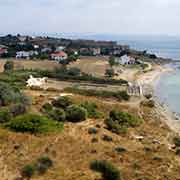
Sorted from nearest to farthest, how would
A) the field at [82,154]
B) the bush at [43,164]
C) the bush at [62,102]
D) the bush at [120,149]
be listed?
the bush at [43,164] < the field at [82,154] < the bush at [120,149] < the bush at [62,102]

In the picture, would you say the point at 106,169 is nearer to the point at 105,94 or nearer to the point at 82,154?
the point at 82,154

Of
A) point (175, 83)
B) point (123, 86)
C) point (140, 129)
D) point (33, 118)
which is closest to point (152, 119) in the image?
point (140, 129)

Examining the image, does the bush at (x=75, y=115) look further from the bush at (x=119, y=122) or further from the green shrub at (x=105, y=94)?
the green shrub at (x=105, y=94)

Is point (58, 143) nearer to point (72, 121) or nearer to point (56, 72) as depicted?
point (72, 121)

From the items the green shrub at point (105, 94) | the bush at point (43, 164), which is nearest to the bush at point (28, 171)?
the bush at point (43, 164)

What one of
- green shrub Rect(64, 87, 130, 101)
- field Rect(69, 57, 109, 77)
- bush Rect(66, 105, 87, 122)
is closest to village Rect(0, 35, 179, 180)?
A: bush Rect(66, 105, 87, 122)

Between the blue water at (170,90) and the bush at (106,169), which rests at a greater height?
the bush at (106,169)

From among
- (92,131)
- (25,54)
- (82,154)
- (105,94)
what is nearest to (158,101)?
(105,94)

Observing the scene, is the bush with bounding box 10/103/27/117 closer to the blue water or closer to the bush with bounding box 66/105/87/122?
the bush with bounding box 66/105/87/122
